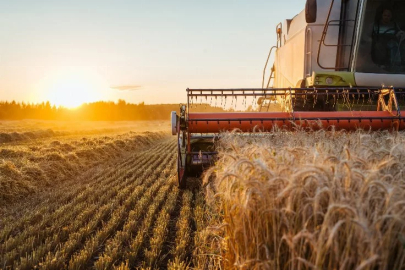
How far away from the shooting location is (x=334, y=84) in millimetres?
6676

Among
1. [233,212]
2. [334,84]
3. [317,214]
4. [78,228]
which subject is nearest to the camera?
[317,214]

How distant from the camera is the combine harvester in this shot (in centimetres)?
565

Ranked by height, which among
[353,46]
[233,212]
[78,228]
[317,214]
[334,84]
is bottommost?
[78,228]

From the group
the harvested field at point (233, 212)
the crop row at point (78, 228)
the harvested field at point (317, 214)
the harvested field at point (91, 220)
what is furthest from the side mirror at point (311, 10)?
the harvested field at point (317, 214)

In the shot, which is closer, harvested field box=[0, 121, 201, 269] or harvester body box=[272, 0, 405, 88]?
harvested field box=[0, 121, 201, 269]

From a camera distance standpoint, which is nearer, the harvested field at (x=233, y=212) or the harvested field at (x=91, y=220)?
the harvested field at (x=233, y=212)

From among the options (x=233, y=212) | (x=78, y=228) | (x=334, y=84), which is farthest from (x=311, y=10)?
(x=78, y=228)

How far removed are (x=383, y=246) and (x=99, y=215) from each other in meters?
3.63

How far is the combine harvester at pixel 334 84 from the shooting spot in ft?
18.5

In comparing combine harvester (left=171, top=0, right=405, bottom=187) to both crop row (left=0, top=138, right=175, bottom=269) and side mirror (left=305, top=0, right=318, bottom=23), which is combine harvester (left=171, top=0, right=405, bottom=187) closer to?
side mirror (left=305, top=0, right=318, bottom=23)

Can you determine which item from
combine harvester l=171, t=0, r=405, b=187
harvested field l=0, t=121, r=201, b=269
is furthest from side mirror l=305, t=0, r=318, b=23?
harvested field l=0, t=121, r=201, b=269

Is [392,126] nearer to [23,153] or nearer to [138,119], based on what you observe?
[23,153]

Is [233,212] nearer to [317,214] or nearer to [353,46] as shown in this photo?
[317,214]

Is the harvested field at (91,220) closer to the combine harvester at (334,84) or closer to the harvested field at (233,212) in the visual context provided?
the harvested field at (233,212)
